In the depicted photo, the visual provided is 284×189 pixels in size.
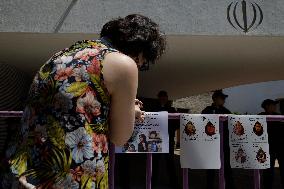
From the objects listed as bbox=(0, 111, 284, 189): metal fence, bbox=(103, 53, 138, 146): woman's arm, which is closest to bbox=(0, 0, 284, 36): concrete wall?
bbox=(0, 111, 284, 189): metal fence

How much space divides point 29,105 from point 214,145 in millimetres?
1836

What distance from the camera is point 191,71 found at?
9.21 meters

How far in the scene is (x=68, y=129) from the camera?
4.51 ft

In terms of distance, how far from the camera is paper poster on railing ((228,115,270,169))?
3000 millimetres

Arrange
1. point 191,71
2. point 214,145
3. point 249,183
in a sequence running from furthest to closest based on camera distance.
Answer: point 191,71 < point 249,183 < point 214,145

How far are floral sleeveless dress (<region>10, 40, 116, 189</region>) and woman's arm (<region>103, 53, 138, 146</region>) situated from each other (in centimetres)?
3

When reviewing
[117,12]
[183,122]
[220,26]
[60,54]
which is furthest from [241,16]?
[60,54]

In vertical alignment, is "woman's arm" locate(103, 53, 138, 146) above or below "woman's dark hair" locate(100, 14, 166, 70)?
below

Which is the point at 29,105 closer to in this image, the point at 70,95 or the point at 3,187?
→ the point at 70,95

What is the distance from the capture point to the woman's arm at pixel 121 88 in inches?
54.5

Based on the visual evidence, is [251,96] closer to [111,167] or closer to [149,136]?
[149,136]

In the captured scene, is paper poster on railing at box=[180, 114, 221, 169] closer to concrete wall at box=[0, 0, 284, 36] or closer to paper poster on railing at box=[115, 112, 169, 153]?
paper poster on railing at box=[115, 112, 169, 153]

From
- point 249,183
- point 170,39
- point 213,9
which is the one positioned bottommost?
point 249,183

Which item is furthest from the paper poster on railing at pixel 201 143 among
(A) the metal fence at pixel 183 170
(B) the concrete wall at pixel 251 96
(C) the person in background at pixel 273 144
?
(B) the concrete wall at pixel 251 96
